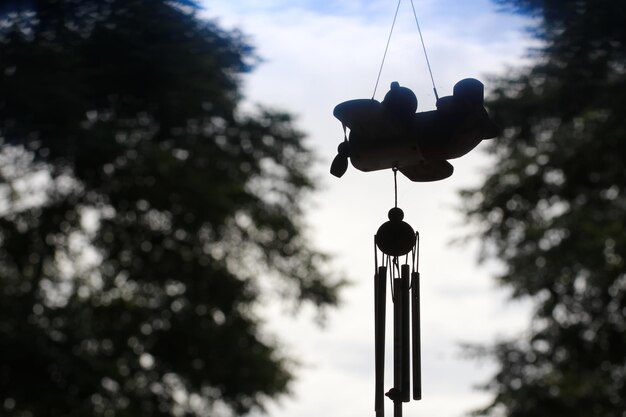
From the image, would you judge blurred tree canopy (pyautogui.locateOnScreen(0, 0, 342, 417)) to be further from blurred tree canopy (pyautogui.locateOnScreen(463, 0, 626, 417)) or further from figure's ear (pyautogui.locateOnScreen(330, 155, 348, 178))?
figure's ear (pyautogui.locateOnScreen(330, 155, 348, 178))

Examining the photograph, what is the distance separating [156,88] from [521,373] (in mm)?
4681

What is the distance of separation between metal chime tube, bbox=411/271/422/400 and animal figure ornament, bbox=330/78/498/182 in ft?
1.61

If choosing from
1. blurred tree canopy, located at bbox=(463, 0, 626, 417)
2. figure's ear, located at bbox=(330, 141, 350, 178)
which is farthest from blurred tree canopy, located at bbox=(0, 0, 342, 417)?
figure's ear, located at bbox=(330, 141, 350, 178)

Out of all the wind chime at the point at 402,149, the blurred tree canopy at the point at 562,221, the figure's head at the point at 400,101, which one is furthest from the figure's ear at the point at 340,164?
the blurred tree canopy at the point at 562,221

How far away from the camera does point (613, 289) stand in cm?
958

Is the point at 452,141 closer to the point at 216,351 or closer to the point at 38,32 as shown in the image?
the point at 38,32

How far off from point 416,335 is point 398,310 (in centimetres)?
12

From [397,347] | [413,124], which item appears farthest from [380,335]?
[413,124]

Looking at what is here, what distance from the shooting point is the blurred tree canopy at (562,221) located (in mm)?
8883

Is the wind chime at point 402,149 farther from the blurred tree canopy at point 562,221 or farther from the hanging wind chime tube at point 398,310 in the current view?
the blurred tree canopy at point 562,221

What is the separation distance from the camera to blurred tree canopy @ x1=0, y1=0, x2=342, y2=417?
8430 mm

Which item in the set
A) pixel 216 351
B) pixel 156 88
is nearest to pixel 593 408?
pixel 216 351

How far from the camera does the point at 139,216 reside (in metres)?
10.1

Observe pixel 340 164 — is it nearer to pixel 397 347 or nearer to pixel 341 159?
pixel 341 159
